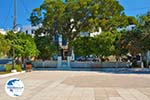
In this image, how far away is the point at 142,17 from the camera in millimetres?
38250

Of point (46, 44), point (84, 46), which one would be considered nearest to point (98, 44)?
point (84, 46)

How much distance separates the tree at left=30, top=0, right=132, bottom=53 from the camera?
45188 millimetres

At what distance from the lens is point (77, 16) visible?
45.9 m

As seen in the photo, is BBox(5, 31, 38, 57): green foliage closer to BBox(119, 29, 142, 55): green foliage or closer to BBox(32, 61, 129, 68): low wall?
BBox(32, 61, 129, 68): low wall

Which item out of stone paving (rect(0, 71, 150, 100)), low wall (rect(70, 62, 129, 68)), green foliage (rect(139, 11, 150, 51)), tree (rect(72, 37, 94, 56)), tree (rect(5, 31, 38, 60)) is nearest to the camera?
stone paving (rect(0, 71, 150, 100))

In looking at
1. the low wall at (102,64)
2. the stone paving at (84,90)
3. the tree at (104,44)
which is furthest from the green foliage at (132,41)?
the stone paving at (84,90)

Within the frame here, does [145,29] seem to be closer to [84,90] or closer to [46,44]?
[46,44]

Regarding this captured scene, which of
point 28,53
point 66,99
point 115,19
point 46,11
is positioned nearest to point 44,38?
point 46,11

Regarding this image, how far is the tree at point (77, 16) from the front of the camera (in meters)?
45.2

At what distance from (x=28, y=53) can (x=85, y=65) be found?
28.7 ft

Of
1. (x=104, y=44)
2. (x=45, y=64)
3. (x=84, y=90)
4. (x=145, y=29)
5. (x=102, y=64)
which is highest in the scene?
(x=145, y=29)

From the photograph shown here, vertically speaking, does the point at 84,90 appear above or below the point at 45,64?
below

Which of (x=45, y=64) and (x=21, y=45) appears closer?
(x=21, y=45)

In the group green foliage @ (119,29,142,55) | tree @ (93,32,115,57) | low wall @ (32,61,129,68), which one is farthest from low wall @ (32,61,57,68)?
green foliage @ (119,29,142,55)
